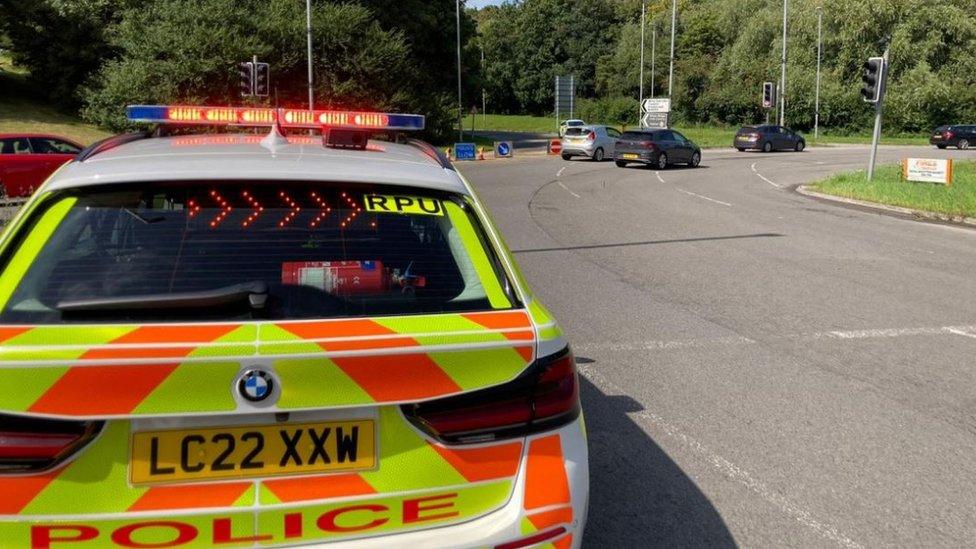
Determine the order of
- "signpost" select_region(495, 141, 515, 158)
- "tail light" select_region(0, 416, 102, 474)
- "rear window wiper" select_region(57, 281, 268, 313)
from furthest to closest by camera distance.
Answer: "signpost" select_region(495, 141, 515, 158) < "rear window wiper" select_region(57, 281, 268, 313) < "tail light" select_region(0, 416, 102, 474)

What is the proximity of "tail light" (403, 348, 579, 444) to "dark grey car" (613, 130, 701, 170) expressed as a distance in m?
32.5

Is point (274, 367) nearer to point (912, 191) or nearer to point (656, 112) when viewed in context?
point (912, 191)

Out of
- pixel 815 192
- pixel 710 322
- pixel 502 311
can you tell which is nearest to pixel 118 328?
pixel 502 311

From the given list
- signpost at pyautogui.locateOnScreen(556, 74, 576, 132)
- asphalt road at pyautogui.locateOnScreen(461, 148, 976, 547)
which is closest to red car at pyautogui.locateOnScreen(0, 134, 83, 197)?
asphalt road at pyautogui.locateOnScreen(461, 148, 976, 547)

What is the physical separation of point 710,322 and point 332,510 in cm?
644

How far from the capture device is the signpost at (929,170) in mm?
21672

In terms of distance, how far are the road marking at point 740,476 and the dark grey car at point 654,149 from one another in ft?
96.0

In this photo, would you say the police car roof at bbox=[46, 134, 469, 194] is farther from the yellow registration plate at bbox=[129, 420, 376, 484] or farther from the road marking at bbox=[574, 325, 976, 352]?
the road marking at bbox=[574, 325, 976, 352]

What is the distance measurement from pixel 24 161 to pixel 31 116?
25318 mm

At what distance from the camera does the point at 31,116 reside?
→ 41188mm

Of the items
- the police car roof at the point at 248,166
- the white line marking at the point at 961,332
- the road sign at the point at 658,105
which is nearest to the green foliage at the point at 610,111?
the road sign at the point at 658,105

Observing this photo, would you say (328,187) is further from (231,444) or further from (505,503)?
(505,503)

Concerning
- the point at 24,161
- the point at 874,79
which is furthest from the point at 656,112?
the point at 24,161

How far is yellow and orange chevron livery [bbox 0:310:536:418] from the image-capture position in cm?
229
